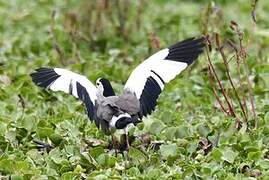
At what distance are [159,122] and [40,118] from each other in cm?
73

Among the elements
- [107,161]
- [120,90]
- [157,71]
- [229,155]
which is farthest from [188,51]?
[120,90]

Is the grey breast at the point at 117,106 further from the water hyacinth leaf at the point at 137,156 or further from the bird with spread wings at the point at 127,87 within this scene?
the water hyacinth leaf at the point at 137,156

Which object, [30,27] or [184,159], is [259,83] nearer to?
[184,159]

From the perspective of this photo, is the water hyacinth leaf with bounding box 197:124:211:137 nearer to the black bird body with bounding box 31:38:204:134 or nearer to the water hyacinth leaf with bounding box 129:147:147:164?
the black bird body with bounding box 31:38:204:134

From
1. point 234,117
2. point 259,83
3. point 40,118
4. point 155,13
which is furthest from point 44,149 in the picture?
point 155,13

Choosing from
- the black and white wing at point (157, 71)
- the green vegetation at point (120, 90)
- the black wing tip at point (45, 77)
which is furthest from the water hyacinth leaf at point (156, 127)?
the black wing tip at point (45, 77)

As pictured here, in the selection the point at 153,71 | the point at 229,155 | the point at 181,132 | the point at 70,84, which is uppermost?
the point at 153,71

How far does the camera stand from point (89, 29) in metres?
7.02

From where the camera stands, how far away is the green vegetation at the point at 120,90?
Result: 426cm

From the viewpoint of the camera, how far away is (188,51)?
464 cm

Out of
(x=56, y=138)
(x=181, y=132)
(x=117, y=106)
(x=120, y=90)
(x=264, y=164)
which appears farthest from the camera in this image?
(x=120, y=90)

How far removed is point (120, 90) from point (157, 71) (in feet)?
3.98

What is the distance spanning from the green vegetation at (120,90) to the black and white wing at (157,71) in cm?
22

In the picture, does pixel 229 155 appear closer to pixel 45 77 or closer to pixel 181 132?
pixel 181 132
